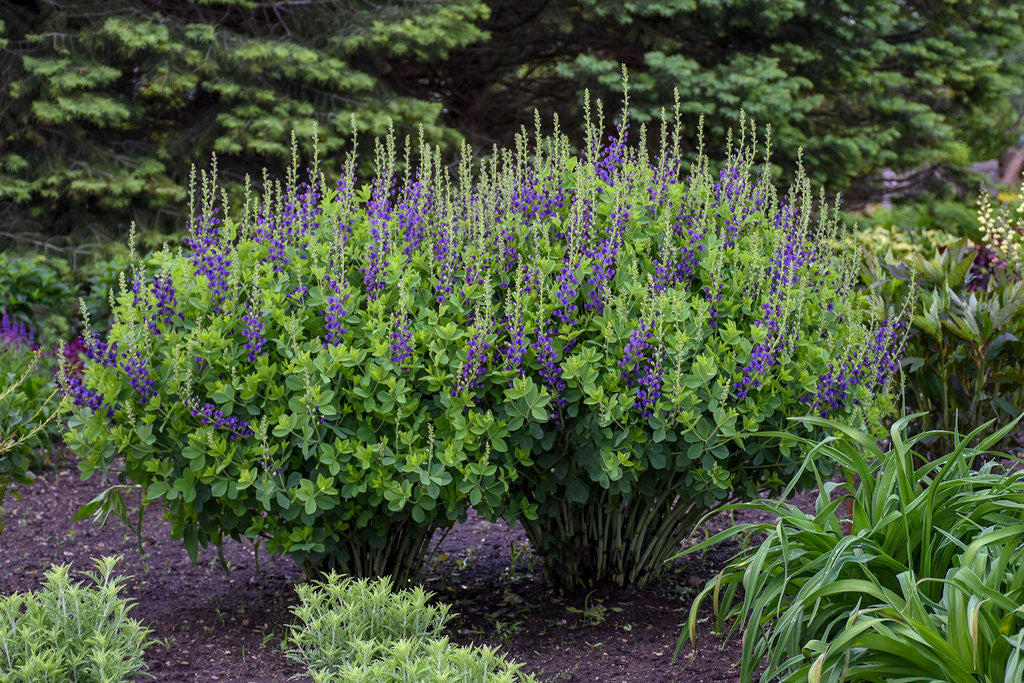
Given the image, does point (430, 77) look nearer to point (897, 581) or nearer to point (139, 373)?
point (139, 373)

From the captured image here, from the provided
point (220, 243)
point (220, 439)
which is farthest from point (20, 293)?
point (220, 439)

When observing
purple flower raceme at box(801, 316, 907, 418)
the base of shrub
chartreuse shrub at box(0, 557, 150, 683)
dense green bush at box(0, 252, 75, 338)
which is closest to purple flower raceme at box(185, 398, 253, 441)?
chartreuse shrub at box(0, 557, 150, 683)

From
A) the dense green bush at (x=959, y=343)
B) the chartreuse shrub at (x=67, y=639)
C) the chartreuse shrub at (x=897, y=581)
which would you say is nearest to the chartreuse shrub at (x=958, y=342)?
the dense green bush at (x=959, y=343)

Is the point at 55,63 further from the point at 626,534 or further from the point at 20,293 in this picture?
the point at 626,534

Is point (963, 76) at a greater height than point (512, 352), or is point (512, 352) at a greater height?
point (963, 76)

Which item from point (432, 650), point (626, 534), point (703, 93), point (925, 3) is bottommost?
point (626, 534)

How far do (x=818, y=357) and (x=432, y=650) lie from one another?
70.8 inches

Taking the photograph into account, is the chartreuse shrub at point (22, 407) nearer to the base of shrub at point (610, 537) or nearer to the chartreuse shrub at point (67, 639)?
the chartreuse shrub at point (67, 639)

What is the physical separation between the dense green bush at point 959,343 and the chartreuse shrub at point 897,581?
1.70 metres

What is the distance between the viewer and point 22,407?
4668 millimetres

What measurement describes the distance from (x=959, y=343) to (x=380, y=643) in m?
3.41

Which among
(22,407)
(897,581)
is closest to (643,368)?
(897,581)

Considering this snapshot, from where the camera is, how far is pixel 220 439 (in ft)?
10.2

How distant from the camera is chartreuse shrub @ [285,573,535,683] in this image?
7.66ft
